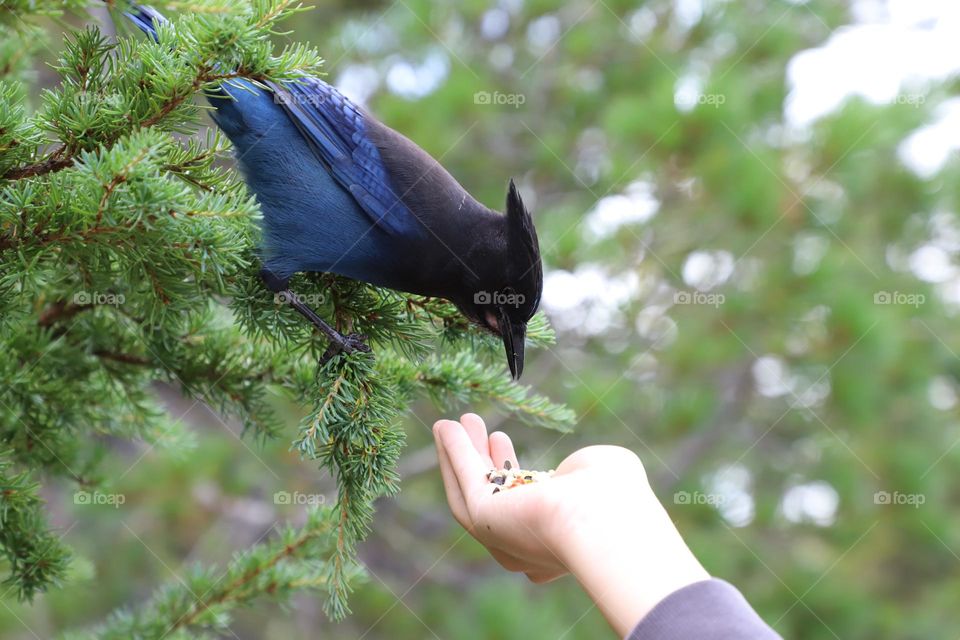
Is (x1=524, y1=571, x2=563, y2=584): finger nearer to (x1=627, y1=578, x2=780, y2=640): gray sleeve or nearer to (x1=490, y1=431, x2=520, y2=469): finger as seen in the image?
(x1=490, y1=431, x2=520, y2=469): finger

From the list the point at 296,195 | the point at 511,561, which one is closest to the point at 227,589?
the point at 511,561

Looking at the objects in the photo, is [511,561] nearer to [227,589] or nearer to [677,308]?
[227,589]

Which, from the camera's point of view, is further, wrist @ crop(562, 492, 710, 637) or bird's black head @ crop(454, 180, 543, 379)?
bird's black head @ crop(454, 180, 543, 379)

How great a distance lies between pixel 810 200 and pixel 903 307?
95 centimetres

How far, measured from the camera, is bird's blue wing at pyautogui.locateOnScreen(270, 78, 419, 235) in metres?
2.40

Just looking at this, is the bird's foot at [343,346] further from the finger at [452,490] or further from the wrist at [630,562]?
the wrist at [630,562]

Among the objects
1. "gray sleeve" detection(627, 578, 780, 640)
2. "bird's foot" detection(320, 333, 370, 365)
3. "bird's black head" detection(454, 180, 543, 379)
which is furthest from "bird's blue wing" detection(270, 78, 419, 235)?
"gray sleeve" detection(627, 578, 780, 640)

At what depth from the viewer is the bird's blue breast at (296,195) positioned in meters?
2.21

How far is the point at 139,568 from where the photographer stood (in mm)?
5277

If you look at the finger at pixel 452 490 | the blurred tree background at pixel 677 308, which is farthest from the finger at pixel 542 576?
the blurred tree background at pixel 677 308

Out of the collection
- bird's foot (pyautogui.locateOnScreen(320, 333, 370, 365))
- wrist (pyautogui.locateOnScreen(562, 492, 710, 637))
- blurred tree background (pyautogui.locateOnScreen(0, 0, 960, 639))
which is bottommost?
blurred tree background (pyautogui.locateOnScreen(0, 0, 960, 639))

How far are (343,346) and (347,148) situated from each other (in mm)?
826

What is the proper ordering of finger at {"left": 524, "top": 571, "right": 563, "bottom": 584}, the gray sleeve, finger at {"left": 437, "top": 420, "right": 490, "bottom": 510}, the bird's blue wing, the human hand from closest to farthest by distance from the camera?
the gray sleeve, the human hand, finger at {"left": 524, "top": 571, "right": 563, "bottom": 584}, finger at {"left": 437, "top": 420, "right": 490, "bottom": 510}, the bird's blue wing

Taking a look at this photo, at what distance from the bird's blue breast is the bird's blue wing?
0.02m
